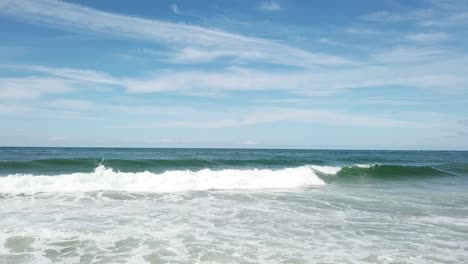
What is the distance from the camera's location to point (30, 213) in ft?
33.0

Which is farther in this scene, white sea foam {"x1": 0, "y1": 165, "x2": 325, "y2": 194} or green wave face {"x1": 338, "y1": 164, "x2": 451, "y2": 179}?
green wave face {"x1": 338, "y1": 164, "x2": 451, "y2": 179}

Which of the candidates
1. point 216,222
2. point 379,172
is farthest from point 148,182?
point 379,172

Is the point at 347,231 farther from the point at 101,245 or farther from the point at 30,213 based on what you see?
the point at 30,213

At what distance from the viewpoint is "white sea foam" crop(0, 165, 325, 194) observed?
14.3 meters

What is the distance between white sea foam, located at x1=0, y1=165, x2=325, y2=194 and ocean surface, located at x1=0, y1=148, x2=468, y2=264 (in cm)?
4

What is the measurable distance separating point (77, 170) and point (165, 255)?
1744 cm

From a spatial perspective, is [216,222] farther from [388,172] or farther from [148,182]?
[388,172]

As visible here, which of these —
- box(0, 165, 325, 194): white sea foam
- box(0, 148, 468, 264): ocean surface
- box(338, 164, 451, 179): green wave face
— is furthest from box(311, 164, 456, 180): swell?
box(0, 148, 468, 264): ocean surface

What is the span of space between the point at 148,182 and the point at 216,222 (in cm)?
693

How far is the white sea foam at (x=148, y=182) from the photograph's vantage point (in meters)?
14.3

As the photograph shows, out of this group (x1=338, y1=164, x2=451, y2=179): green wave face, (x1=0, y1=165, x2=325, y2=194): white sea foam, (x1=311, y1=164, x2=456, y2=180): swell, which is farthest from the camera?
(x1=338, y1=164, x2=451, y2=179): green wave face

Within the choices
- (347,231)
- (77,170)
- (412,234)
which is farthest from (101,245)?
(77,170)

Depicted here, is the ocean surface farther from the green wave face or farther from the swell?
the green wave face

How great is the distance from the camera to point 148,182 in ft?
51.8
